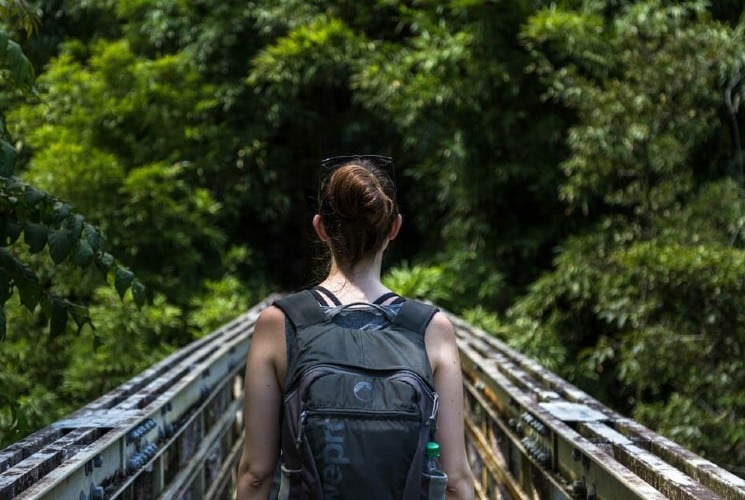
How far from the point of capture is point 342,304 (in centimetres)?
160

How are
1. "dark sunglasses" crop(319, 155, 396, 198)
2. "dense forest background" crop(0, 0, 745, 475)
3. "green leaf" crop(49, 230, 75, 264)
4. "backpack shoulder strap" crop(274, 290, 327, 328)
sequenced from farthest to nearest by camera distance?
"dense forest background" crop(0, 0, 745, 475) → "green leaf" crop(49, 230, 75, 264) → "dark sunglasses" crop(319, 155, 396, 198) → "backpack shoulder strap" crop(274, 290, 327, 328)

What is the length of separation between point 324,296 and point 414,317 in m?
0.16

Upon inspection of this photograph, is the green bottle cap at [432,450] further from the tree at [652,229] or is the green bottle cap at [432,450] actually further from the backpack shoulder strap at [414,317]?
the tree at [652,229]

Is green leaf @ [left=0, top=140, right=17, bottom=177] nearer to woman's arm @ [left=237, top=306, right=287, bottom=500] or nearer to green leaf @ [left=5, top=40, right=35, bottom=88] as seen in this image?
green leaf @ [left=5, top=40, right=35, bottom=88]

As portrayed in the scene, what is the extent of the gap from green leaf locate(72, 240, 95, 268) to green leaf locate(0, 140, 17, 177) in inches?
10.1

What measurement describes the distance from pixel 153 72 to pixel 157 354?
140 inches

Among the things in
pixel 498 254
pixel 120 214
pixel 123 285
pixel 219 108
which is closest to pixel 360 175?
pixel 123 285

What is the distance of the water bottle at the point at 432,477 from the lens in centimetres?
148

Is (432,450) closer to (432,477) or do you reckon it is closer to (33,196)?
(432,477)

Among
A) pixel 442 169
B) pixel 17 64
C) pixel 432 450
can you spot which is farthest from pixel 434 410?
pixel 442 169

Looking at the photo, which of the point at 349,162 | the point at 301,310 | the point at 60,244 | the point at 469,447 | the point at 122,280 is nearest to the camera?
the point at 301,310

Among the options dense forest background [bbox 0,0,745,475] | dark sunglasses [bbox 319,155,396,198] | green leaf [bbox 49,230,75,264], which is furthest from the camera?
dense forest background [bbox 0,0,745,475]

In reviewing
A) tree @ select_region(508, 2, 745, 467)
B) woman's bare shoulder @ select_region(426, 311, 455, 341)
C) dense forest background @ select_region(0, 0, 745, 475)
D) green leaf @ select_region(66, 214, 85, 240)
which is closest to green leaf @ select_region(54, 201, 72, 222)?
green leaf @ select_region(66, 214, 85, 240)

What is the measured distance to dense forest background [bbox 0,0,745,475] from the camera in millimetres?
6910
